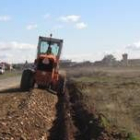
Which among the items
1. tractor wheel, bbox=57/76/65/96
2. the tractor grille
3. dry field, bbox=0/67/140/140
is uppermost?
the tractor grille

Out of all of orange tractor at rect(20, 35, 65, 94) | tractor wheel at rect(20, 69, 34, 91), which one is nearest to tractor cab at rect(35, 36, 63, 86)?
orange tractor at rect(20, 35, 65, 94)

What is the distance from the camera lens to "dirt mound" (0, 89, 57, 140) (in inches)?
658

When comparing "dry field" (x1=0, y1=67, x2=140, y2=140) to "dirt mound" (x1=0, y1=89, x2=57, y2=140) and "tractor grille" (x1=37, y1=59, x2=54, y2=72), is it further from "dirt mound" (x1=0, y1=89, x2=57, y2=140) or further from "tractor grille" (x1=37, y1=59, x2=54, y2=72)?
"tractor grille" (x1=37, y1=59, x2=54, y2=72)

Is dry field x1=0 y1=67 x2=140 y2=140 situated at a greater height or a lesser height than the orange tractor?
lesser

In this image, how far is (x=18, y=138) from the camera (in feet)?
52.5

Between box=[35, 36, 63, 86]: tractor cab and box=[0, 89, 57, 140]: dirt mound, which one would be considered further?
box=[35, 36, 63, 86]: tractor cab

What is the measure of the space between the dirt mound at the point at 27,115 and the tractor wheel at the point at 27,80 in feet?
3.98

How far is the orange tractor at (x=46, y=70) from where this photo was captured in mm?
29172

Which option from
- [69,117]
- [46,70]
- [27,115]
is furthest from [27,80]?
[27,115]

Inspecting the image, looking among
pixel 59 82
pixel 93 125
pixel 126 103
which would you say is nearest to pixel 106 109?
pixel 126 103

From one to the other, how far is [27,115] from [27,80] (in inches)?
413

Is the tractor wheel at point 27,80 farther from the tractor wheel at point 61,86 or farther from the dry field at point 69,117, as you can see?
the tractor wheel at point 61,86

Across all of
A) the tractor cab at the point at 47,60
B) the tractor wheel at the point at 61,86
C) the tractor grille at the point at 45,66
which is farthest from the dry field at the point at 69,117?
the tractor grille at the point at 45,66

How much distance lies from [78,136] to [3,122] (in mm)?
2569
